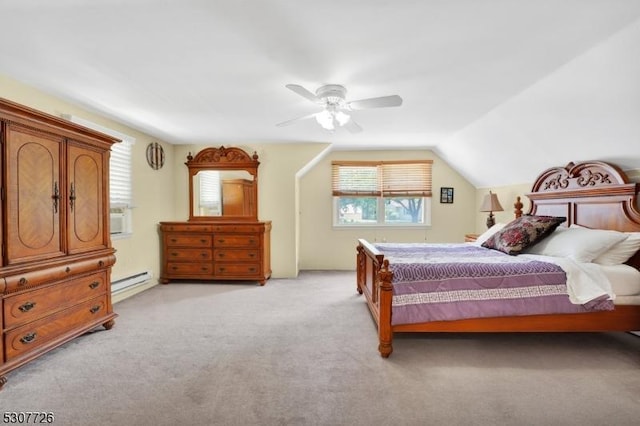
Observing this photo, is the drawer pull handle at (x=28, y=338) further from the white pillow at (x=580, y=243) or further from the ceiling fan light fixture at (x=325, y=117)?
the white pillow at (x=580, y=243)

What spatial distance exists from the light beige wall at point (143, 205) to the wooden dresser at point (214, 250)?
0.68ft

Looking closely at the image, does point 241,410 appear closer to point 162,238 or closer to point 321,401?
point 321,401

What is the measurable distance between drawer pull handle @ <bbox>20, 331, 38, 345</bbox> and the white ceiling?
197cm

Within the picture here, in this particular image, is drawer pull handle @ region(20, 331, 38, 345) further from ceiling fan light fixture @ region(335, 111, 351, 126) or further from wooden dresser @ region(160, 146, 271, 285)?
ceiling fan light fixture @ region(335, 111, 351, 126)

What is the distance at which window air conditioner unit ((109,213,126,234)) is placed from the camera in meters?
3.98

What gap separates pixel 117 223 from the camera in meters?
4.05

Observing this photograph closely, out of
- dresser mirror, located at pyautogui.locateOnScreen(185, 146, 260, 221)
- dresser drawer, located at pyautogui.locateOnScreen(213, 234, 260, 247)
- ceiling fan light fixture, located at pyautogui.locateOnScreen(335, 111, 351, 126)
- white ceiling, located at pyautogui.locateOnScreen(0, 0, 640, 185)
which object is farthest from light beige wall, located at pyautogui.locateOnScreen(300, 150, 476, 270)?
ceiling fan light fixture, located at pyautogui.locateOnScreen(335, 111, 351, 126)

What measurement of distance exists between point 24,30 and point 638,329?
4733 mm

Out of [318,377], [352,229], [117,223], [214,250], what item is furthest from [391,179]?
[117,223]

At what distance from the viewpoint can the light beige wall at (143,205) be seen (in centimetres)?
384

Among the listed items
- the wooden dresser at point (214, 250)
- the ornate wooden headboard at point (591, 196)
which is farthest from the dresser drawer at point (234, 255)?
the ornate wooden headboard at point (591, 196)

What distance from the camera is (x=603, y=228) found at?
296cm

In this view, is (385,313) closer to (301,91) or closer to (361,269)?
(361,269)

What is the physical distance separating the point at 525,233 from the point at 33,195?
4254 mm
